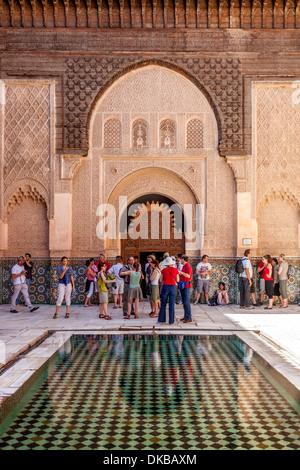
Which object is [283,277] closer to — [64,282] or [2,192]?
[64,282]

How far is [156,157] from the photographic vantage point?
9602mm

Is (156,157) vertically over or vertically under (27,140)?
under

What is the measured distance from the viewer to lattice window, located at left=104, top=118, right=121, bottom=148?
967cm

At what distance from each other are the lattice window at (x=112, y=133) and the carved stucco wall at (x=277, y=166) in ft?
8.28

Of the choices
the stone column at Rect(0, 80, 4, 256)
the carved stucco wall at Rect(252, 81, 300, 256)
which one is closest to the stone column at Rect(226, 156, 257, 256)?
the carved stucco wall at Rect(252, 81, 300, 256)

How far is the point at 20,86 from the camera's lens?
31.3 ft

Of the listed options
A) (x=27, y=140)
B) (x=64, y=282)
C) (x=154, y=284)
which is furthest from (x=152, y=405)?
(x=27, y=140)

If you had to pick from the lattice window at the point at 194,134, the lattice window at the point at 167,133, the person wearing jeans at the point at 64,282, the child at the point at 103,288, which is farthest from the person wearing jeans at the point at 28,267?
the lattice window at the point at 194,134

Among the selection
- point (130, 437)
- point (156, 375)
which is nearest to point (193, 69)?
point (156, 375)

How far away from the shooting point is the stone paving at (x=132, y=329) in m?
4.52

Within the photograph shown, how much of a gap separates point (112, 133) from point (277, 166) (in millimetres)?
3128

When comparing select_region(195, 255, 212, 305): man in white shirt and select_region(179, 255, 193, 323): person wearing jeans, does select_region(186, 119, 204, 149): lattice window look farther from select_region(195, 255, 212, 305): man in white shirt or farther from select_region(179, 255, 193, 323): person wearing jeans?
select_region(179, 255, 193, 323): person wearing jeans

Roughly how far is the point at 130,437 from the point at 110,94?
7.75 m

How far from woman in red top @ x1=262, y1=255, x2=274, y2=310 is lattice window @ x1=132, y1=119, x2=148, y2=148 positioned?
3093 millimetres
